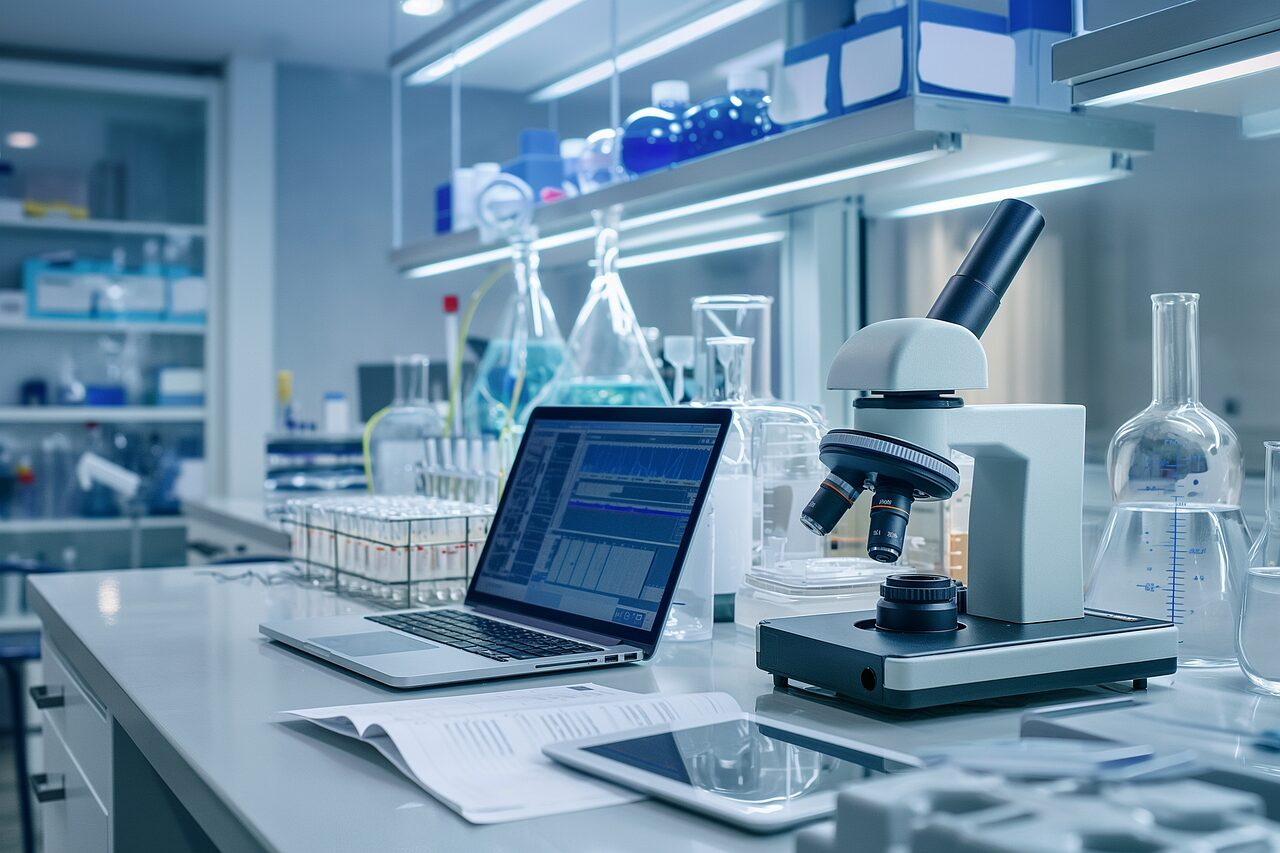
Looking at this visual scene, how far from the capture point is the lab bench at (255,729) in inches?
26.9

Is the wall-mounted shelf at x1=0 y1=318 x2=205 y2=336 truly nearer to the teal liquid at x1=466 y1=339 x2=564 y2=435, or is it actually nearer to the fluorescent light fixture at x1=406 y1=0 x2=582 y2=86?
the fluorescent light fixture at x1=406 y1=0 x2=582 y2=86

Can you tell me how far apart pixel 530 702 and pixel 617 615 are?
9.9 inches

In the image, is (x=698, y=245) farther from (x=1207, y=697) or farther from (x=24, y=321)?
(x=24, y=321)

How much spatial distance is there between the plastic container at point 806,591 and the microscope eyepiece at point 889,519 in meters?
0.28

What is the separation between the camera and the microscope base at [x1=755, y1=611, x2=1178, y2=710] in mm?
885

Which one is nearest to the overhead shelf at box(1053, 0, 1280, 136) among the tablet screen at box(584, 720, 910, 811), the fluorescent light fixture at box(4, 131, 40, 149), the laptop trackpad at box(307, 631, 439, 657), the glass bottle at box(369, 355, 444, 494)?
the tablet screen at box(584, 720, 910, 811)

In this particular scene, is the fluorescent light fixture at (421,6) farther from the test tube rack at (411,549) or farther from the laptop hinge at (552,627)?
the laptop hinge at (552,627)

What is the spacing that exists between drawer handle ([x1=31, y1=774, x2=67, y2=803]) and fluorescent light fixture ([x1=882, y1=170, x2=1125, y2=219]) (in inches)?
54.1

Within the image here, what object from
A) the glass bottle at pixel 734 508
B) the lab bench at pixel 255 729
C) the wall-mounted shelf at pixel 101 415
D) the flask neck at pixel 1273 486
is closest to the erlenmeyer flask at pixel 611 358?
the glass bottle at pixel 734 508

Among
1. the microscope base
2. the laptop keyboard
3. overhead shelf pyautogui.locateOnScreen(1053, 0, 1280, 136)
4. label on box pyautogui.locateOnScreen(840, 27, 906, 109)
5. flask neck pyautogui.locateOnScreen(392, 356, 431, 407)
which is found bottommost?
the laptop keyboard

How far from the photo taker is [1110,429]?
1505 mm

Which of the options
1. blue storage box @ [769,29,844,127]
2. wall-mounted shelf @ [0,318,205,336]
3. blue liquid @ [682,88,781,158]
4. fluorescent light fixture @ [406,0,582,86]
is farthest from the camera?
wall-mounted shelf @ [0,318,205,336]

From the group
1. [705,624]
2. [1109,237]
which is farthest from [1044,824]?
[1109,237]

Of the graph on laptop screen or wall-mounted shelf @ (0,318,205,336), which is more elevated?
wall-mounted shelf @ (0,318,205,336)
